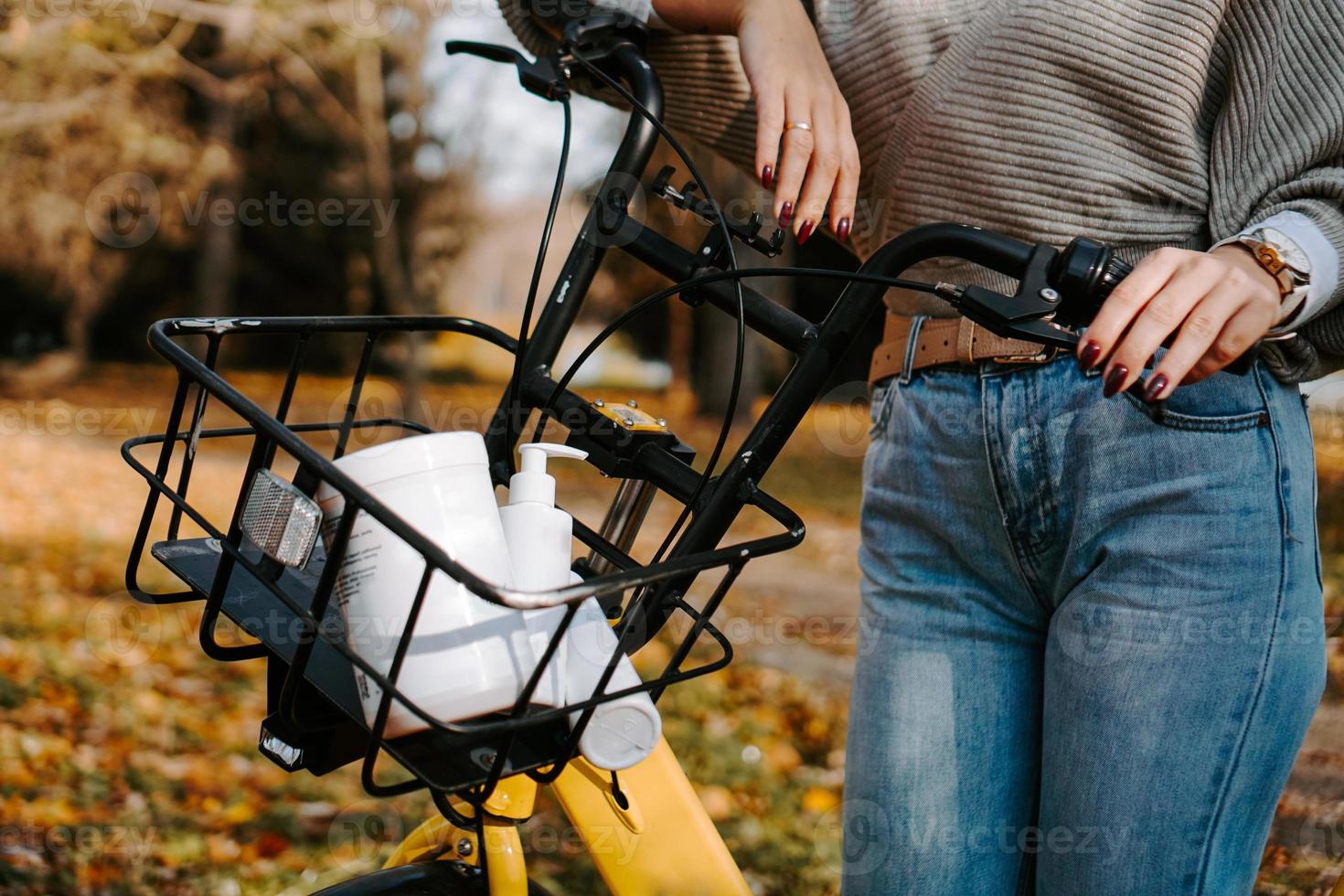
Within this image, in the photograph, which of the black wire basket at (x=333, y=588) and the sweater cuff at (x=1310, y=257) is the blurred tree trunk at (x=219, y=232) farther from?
the sweater cuff at (x=1310, y=257)

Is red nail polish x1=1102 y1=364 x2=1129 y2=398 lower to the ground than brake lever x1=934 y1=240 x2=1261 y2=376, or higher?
lower

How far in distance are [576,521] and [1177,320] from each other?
605 millimetres

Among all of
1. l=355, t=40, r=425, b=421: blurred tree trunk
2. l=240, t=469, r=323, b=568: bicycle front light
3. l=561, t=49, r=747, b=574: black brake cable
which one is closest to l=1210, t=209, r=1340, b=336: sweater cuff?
l=561, t=49, r=747, b=574: black brake cable

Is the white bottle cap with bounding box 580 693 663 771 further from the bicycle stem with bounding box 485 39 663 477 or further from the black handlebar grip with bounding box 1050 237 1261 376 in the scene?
the black handlebar grip with bounding box 1050 237 1261 376

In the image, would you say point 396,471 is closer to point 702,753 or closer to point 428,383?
point 702,753

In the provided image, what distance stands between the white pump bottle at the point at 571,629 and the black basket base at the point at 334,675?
43 millimetres

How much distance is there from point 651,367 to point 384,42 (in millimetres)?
9583

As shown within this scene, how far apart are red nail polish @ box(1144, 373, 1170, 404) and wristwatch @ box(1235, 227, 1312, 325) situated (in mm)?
201

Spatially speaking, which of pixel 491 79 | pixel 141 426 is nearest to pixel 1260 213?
pixel 491 79

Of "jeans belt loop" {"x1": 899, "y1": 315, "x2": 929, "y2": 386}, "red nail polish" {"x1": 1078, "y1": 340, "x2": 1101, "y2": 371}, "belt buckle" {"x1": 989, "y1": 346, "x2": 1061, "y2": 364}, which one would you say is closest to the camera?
"red nail polish" {"x1": 1078, "y1": 340, "x2": 1101, "y2": 371}

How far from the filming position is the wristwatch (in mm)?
1044

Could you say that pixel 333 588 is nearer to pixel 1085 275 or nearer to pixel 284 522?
pixel 284 522

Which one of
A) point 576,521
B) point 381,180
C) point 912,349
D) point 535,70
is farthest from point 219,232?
point 576,521

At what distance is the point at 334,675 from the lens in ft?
3.15
